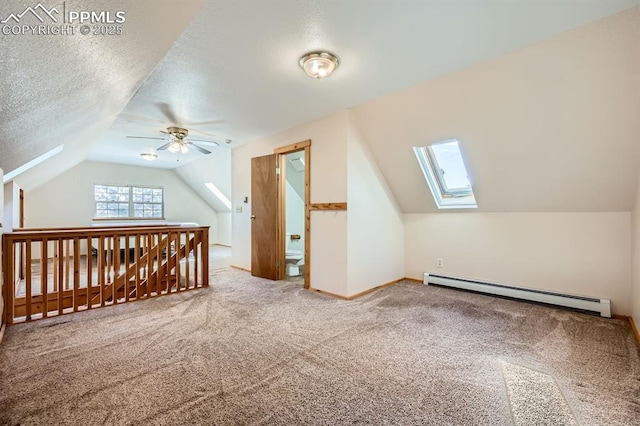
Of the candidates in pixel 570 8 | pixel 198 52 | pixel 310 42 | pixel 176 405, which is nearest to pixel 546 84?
pixel 570 8

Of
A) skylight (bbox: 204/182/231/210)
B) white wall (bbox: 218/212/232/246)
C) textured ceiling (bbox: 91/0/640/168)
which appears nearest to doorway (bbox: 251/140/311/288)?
textured ceiling (bbox: 91/0/640/168)

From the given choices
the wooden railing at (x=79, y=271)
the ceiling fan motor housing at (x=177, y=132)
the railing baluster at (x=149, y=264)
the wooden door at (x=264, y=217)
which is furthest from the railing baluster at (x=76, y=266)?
the wooden door at (x=264, y=217)

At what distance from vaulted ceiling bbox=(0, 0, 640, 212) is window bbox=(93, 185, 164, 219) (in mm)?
5036

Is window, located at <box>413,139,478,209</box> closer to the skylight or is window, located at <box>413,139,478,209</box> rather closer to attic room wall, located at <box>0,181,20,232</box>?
attic room wall, located at <box>0,181,20,232</box>

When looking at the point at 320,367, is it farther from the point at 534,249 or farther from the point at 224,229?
the point at 224,229

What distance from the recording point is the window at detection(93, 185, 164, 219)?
23.0 feet

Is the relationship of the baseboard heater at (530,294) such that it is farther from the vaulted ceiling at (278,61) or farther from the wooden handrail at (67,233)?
the wooden handrail at (67,233)

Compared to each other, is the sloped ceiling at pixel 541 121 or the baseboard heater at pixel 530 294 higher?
the sloped ceiling at pixel 541 121

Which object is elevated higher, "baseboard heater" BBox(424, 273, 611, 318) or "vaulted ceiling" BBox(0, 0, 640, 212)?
"vaulted ceiling" BBox(0, 0, 640, 212)

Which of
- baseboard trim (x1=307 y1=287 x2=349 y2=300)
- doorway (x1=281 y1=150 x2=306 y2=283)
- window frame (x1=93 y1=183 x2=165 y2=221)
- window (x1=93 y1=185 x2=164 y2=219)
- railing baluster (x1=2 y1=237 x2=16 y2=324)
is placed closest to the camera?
railing baluster (x1=2 y1=237 x2=16 y2=324)

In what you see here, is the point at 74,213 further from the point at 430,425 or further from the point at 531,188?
the point at 531,188

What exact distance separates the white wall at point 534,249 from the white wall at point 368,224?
0.42 m

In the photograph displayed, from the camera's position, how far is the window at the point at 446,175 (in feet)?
11.1

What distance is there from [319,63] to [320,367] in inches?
84.5
